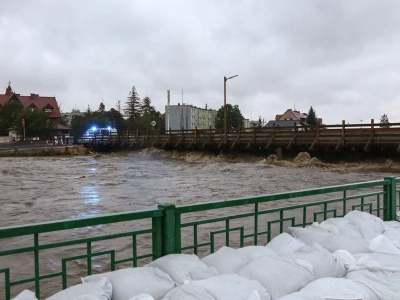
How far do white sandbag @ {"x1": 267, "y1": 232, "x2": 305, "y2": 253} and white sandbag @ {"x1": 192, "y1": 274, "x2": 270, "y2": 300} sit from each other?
0.75m

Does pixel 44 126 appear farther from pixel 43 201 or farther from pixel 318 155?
pixel 43 201

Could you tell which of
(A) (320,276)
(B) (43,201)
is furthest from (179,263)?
(B) (43,201)

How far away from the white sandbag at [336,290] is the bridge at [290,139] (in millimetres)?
21312

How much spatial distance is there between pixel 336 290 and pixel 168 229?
1.06 m

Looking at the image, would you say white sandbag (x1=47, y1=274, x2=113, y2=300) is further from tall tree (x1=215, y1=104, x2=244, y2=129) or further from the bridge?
tall tree (x1=215, y1=104, x2=244, y2=129)

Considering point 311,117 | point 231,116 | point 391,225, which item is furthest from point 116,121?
point 391,225

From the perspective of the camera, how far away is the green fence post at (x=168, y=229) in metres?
2.50

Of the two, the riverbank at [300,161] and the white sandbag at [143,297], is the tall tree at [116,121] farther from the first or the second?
the white sandbag at [143,297]

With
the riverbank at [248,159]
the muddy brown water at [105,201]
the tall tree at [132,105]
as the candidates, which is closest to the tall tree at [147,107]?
the tall tree at [132,105]

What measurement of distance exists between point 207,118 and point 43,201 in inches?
3876

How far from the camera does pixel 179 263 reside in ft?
7.90

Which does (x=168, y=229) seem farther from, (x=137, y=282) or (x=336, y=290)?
(x=336, y=290)

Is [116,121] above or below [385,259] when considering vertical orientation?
above

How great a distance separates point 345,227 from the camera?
348cm
